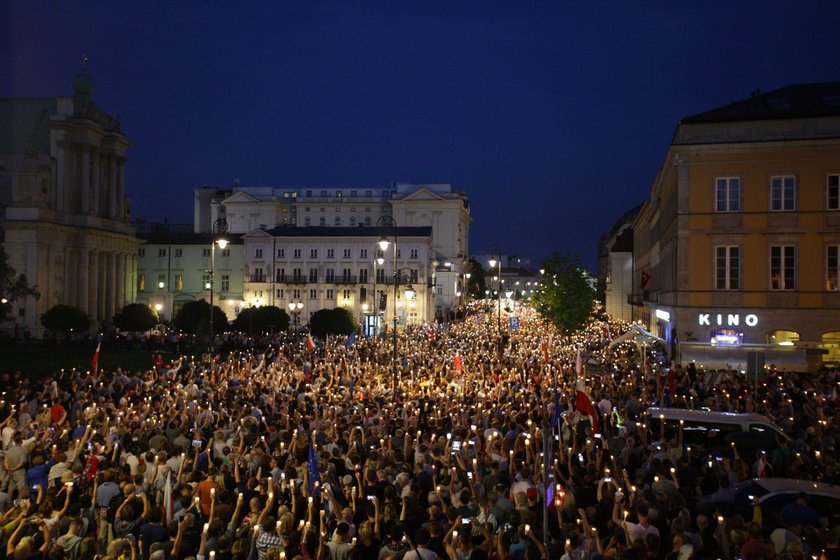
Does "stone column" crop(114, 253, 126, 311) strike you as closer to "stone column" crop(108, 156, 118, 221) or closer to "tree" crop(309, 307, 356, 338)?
"stone column" crop(108, 156, 118, 221)

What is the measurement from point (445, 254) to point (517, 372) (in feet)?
309

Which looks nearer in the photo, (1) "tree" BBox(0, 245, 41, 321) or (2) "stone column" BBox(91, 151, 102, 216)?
(1) "tree" BBox(0, 245, 41, 321)

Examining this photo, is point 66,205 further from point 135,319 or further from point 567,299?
point 567,299

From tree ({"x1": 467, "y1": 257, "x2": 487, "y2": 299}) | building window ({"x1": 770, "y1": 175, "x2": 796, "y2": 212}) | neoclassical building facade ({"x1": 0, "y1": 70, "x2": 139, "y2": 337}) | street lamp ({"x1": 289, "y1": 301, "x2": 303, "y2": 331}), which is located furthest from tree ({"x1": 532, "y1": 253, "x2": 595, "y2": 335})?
tree ({"x1": 467, "y1": 257, "x2": 487, "y2": 299})

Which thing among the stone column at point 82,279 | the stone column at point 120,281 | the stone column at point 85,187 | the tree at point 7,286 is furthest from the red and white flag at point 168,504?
the stone column at point 120,281

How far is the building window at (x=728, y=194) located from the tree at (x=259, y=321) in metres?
31.9

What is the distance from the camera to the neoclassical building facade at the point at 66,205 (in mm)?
63875

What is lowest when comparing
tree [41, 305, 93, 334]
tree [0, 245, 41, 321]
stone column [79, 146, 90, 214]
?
tree [41, 305, 93, 334]

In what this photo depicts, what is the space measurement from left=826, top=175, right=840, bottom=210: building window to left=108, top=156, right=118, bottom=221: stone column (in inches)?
2554

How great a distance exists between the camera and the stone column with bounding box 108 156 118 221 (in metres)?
75.8

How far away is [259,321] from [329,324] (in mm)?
5031

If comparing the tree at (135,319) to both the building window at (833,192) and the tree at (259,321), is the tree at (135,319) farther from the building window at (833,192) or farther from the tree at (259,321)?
the building window at (833,192)

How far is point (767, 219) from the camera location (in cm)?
3156

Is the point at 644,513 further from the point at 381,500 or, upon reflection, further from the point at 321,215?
the point at 321,215
